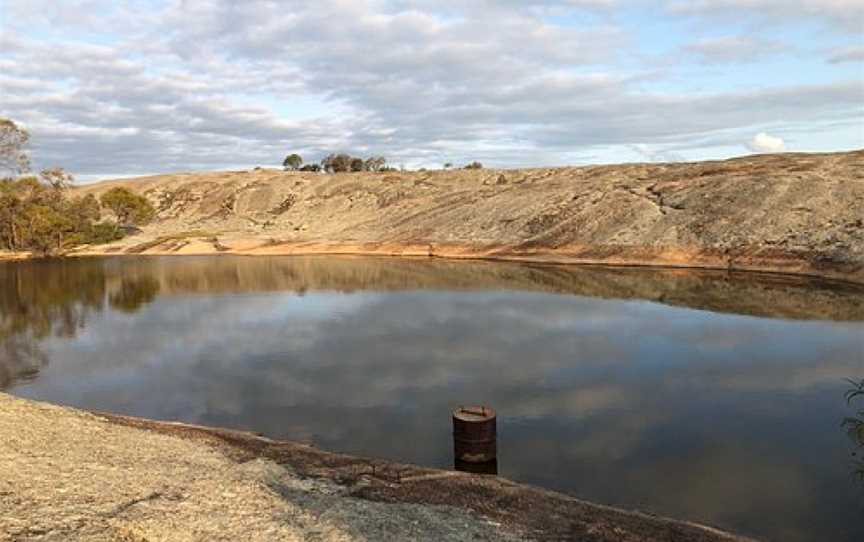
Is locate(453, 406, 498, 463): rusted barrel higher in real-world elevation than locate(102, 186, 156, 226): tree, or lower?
lower

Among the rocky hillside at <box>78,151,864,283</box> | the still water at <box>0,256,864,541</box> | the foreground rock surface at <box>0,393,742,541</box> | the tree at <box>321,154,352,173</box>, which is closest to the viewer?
the foreground rock surface at <box>0,393,742,541</box>

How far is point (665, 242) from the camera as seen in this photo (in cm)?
6406

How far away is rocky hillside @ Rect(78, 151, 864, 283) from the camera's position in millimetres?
58406

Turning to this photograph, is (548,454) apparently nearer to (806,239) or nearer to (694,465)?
(694,465)

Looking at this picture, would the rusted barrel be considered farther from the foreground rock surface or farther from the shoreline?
the shoreline

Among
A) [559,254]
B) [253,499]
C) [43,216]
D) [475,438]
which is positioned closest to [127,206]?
[43,216]

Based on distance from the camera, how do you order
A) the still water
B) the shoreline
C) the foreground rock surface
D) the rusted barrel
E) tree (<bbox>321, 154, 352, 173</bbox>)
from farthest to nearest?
tree (<bbox>321, 154, 352, 173</bbox>), the shoreline, the rusted barrel, the still water, the foreground rock surface

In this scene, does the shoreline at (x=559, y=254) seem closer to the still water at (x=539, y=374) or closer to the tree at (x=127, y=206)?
the still water at (x=539, y=374)

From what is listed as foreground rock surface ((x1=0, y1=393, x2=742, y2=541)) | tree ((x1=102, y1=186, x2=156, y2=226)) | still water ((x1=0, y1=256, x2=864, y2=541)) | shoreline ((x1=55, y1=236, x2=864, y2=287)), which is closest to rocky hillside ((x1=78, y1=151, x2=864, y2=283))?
shoreline ((x1=55, y1=236, x2=864, y2=287))

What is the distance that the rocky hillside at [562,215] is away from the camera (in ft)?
192

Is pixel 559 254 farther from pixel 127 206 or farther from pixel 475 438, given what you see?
pixel 127 206

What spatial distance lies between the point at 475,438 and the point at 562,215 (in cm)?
6255

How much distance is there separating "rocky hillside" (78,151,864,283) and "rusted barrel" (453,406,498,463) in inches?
1614

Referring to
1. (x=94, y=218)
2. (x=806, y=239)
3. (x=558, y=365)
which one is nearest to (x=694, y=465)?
(x=558, y=365)
